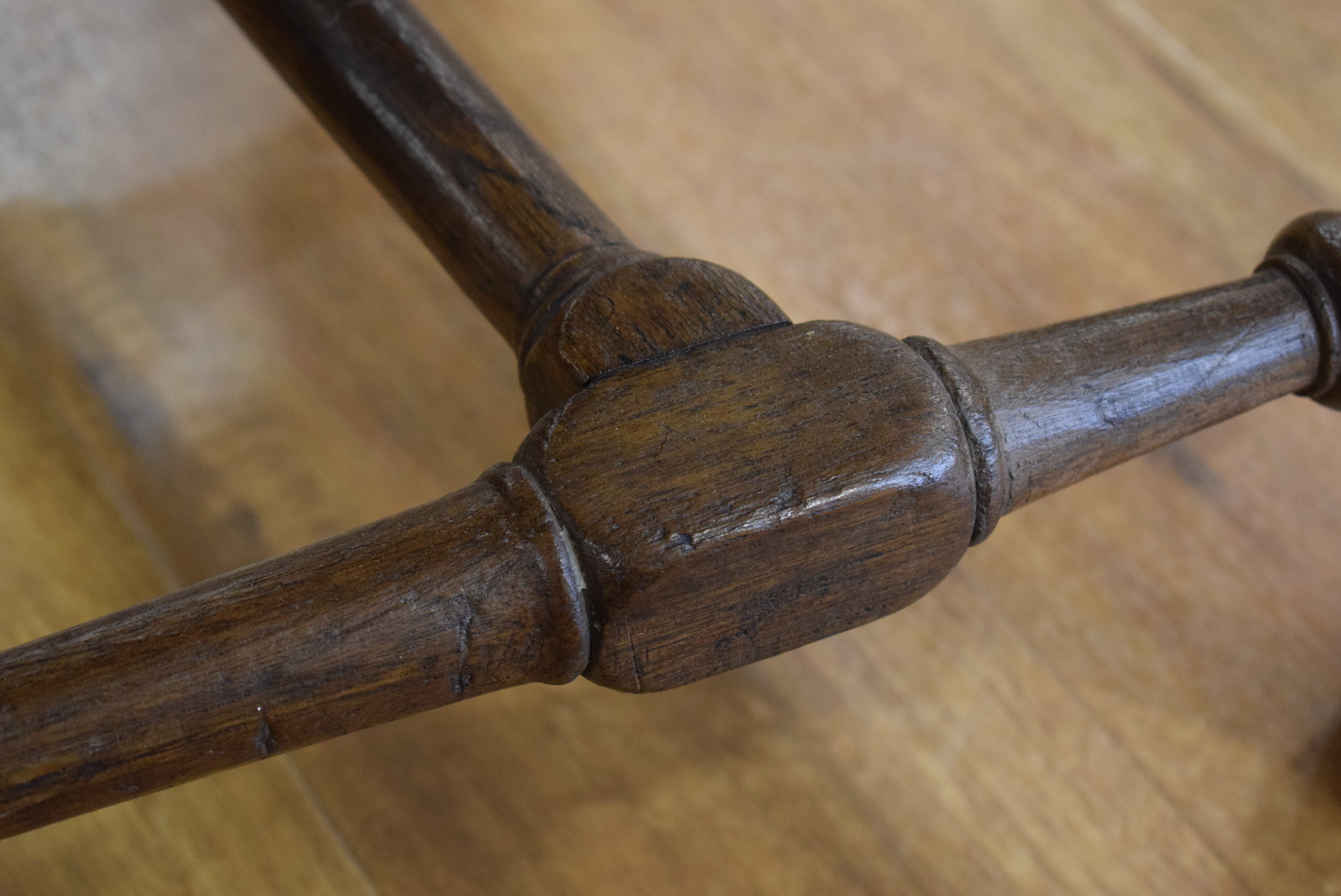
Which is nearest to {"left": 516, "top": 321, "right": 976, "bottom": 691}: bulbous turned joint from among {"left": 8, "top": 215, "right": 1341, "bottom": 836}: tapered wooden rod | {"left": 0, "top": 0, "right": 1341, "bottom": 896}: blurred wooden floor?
{"left": 8, "top": 215, "right": 1341, "bottom": 836}: tapered wooden rod

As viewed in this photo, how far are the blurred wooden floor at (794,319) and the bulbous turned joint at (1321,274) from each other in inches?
6.7

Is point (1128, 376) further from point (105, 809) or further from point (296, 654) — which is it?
point (105, 809)

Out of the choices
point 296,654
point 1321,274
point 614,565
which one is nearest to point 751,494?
point 614,565

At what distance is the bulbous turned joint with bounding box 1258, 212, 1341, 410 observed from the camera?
1.94 ft

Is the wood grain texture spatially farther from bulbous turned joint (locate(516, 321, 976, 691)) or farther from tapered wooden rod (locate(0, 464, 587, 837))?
tapered wooden rod (locate(0, 464, 587, 837))

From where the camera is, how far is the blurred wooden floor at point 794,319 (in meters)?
0.62

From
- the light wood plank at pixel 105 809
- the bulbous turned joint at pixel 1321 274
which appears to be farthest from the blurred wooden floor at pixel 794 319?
the bulbous turned joint at pixel 1321 274

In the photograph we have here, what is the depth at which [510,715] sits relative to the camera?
652mm

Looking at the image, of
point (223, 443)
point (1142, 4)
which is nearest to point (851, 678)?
point (223, 443)

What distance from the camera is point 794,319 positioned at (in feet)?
2.71

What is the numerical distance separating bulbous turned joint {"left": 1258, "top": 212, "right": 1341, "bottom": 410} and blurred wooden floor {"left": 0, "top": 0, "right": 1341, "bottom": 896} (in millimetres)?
169

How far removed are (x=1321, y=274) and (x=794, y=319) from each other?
1.05 feet

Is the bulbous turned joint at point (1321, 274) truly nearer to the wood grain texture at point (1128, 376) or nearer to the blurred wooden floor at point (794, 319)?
the wood grain texture at point (1128, 376)

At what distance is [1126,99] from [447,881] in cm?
74
